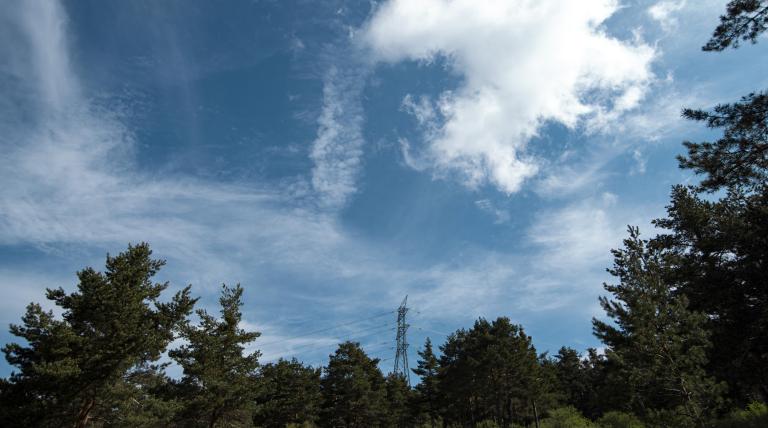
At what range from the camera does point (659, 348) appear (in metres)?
17.0

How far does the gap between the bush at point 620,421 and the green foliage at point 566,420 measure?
1420 millimetres

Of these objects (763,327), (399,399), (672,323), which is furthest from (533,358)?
(672,323)

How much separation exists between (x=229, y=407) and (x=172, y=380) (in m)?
4.58

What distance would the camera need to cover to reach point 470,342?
49094mm

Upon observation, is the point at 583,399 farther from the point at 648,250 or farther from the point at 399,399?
the point at 648,250

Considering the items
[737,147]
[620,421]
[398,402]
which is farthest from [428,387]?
[737,147]

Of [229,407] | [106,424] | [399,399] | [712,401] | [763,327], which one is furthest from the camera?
[399,399]

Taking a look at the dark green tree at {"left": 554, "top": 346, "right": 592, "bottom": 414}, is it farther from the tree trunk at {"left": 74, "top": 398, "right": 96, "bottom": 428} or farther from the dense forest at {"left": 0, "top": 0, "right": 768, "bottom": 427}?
the tree trunk at {"left": 74, "top": 398, "right": 96, "bottom": 428}

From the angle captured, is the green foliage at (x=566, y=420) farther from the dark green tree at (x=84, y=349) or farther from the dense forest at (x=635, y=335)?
the dark green tree at (x=84, y=349)

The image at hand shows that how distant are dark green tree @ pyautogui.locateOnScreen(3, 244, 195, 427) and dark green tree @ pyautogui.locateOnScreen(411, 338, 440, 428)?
1653 inches

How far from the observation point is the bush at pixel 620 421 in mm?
29855

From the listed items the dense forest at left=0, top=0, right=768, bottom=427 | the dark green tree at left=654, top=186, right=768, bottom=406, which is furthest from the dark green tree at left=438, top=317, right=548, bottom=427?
the dark green tree at left=654, top=186, right=768, bottom=406

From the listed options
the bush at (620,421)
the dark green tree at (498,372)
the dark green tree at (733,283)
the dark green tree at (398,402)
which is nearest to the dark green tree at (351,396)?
the dark green tree at (398,402)

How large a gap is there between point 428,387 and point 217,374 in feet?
117
